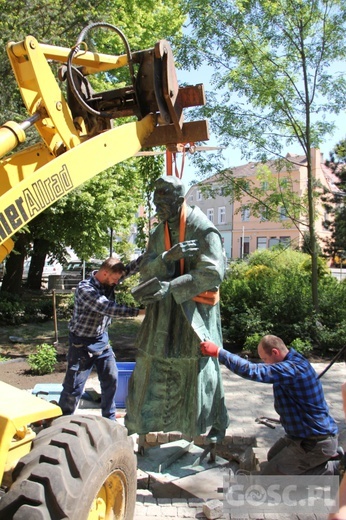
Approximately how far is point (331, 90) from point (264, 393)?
5.95 meters

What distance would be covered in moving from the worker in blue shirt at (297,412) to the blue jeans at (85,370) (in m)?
1.66

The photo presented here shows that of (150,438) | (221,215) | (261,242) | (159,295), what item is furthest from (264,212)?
(221,215)

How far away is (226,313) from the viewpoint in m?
10.0

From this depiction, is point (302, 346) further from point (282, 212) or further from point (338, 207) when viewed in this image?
point (338, 207)

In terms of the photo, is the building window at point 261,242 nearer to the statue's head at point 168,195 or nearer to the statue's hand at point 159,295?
the statue's head at point 168,195

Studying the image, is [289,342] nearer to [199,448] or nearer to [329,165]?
[199,448]

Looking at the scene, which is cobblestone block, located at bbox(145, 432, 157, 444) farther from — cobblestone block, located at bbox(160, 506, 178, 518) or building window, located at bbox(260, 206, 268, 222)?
building window, located at bbox(260, 206, 268, 222)

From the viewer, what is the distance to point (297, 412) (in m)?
3.33

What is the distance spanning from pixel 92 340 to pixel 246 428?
183 centimetres

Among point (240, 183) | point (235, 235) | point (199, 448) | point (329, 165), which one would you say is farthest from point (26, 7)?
point (235, 235)

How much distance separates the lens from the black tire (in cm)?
198

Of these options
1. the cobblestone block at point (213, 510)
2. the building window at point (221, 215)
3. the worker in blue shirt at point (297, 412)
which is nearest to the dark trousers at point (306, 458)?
the worker in blue shirt at point (297, 412)

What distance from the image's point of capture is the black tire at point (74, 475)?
6.50 ft

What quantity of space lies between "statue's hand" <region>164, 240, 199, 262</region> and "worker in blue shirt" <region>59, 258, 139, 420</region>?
0.97 metres
